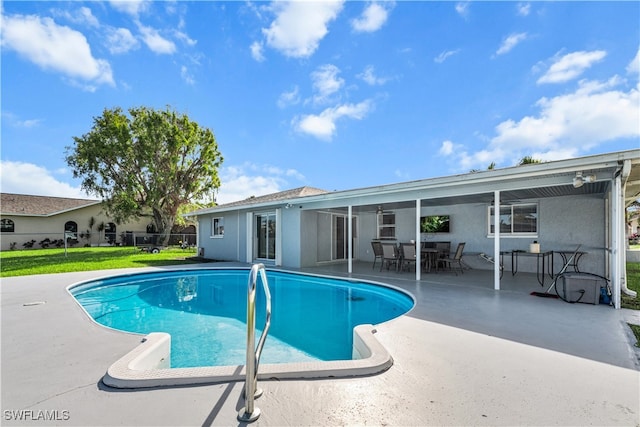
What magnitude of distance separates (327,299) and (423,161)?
18112 mm

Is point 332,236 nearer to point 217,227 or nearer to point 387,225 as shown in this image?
point 387,225

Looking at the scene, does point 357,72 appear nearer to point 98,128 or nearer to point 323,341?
point 323,341

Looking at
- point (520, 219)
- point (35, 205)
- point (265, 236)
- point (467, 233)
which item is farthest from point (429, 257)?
point (35, 205)

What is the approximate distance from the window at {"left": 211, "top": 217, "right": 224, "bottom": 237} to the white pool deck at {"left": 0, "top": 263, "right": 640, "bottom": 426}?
11942 millimetres

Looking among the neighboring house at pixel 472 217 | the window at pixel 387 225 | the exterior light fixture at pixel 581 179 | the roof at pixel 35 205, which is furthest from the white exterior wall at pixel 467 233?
the roof at pixel 35 205

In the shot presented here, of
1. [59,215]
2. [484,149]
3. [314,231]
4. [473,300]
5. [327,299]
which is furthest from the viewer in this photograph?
[59,215]

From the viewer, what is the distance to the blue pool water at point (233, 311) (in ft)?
15.6

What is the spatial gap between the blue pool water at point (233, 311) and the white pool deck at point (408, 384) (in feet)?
3.72

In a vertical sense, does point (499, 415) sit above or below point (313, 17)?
below

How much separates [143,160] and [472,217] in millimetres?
23061

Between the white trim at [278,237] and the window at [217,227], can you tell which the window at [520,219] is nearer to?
the white trim at [278,237]

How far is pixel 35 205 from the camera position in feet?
89.4

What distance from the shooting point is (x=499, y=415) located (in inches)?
91.9

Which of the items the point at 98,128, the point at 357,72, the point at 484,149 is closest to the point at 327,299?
the point at 357,72
